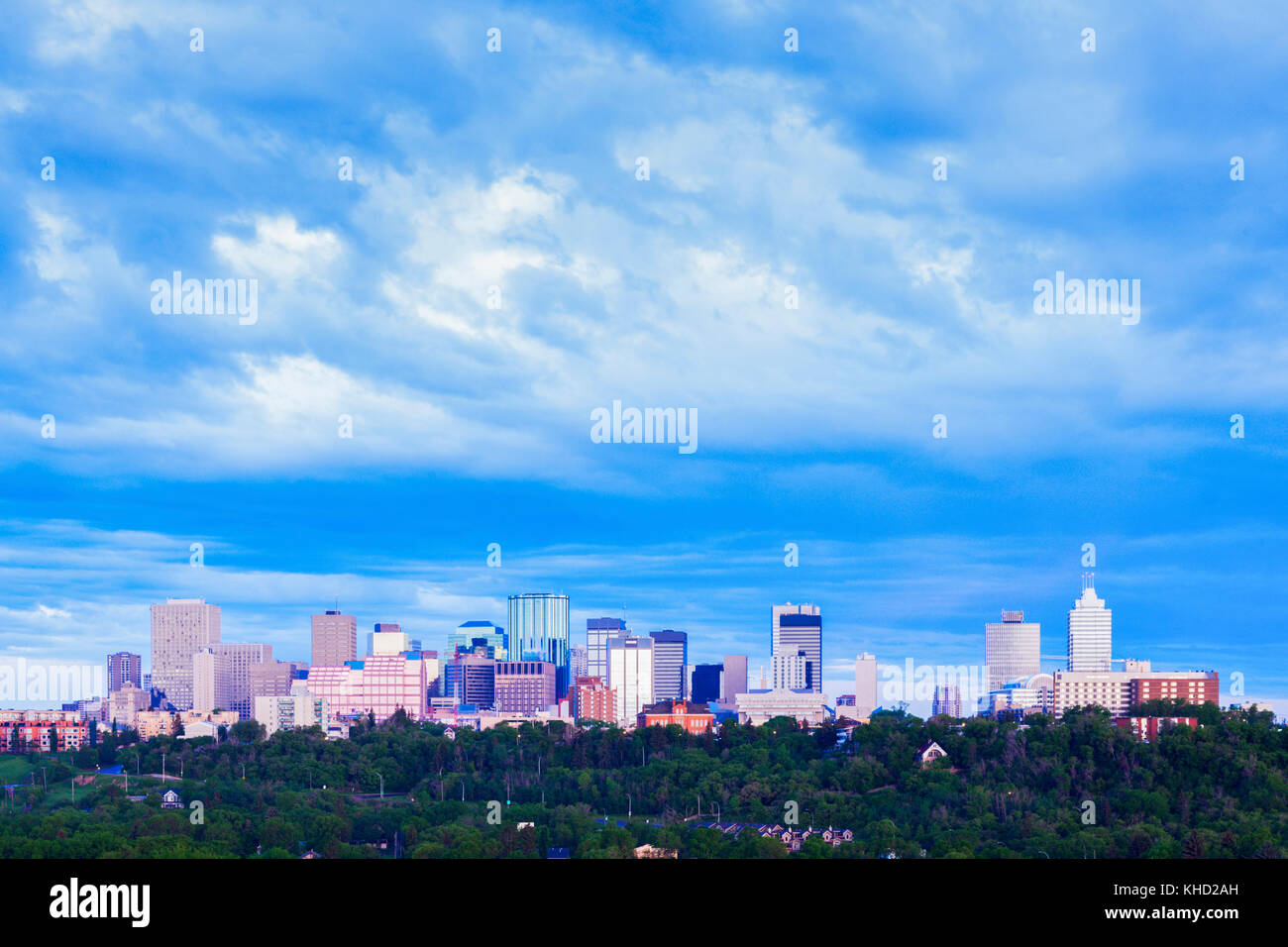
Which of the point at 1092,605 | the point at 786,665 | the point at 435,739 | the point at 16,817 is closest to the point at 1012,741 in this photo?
the point at 435,739

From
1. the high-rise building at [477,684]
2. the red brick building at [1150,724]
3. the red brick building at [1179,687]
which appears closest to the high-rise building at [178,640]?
the high-rise building at [477,684]

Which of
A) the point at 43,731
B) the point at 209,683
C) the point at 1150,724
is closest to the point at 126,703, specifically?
the point at 209,683

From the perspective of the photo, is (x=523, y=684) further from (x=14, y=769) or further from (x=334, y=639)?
(x=14, y=769)

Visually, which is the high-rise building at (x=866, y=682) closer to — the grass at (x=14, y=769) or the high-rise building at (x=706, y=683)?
the high-rise building at (x=706, y=683)

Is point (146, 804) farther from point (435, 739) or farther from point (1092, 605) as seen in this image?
point (1092, 605)

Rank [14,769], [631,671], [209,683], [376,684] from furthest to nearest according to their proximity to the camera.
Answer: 1. [631,671]
2. [376,684]
3. [209,683]
4. [14,769]
